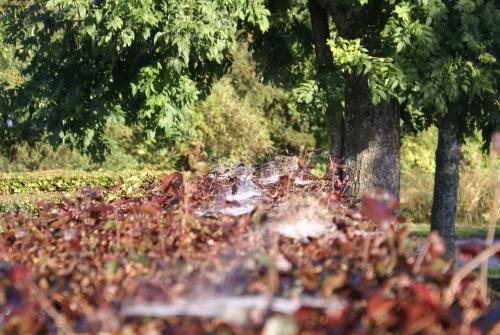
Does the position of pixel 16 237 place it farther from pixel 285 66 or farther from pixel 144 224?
pixel 285 66

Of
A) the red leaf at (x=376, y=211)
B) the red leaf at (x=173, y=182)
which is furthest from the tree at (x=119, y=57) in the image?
the red leaf at (x=376, y=211)

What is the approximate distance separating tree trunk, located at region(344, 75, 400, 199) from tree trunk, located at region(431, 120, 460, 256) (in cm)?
110

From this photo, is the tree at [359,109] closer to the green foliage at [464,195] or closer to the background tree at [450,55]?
the background tree at [450,55]

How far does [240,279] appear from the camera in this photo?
215 centimetres

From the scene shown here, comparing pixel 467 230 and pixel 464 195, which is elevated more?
pixel 464 195

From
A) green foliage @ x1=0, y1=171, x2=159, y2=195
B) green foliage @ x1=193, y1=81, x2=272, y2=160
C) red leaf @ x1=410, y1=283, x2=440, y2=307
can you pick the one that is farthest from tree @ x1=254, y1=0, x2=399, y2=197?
green foliage @ x1=193, y1=81, x2=272, y2=160

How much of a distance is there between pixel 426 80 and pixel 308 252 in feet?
17.9

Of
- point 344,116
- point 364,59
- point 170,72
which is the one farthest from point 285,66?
point 364,59

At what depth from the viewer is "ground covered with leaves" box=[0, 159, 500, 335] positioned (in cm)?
195

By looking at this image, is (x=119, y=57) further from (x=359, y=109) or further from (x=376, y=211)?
(x=376, y=211)

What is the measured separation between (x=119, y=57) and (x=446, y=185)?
Answer: 14.2 ft

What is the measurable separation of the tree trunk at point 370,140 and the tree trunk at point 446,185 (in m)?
1.10

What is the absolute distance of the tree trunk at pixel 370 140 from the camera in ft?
29.6

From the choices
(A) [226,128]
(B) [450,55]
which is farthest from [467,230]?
(A) [226,128]
